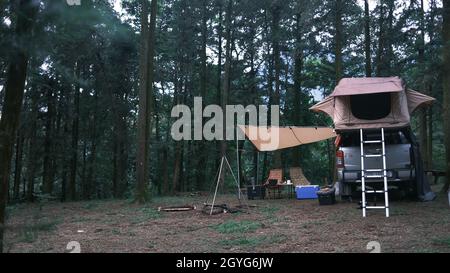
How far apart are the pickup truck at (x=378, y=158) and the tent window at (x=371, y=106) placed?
1.09ft

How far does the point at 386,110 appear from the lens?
848cm

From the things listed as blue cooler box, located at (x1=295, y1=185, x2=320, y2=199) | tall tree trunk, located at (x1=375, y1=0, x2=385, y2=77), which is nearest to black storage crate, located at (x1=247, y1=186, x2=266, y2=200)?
blue cooler box, located at (x1=295, y1=185, x2=320, y2=199)

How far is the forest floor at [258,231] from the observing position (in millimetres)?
5156

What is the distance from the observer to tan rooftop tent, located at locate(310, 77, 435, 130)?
8.17 m

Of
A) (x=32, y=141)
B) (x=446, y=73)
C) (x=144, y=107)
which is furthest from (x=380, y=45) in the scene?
(x=32, y=141)

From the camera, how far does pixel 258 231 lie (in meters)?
6.69

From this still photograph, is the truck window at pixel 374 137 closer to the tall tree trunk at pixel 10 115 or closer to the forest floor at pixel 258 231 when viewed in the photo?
the forest floor at pixel 258 231

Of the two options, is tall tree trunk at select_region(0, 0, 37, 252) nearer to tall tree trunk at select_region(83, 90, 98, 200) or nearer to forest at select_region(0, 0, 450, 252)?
forest at select_region(0, 0, 450, 252)

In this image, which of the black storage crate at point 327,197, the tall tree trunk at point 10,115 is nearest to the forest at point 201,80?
the black storage crate at point 327,197

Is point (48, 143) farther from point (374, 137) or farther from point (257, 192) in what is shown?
point (374, 137)

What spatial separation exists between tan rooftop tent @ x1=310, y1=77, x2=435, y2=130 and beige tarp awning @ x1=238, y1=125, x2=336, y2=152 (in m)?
5.30

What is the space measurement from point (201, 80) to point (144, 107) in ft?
36.9
